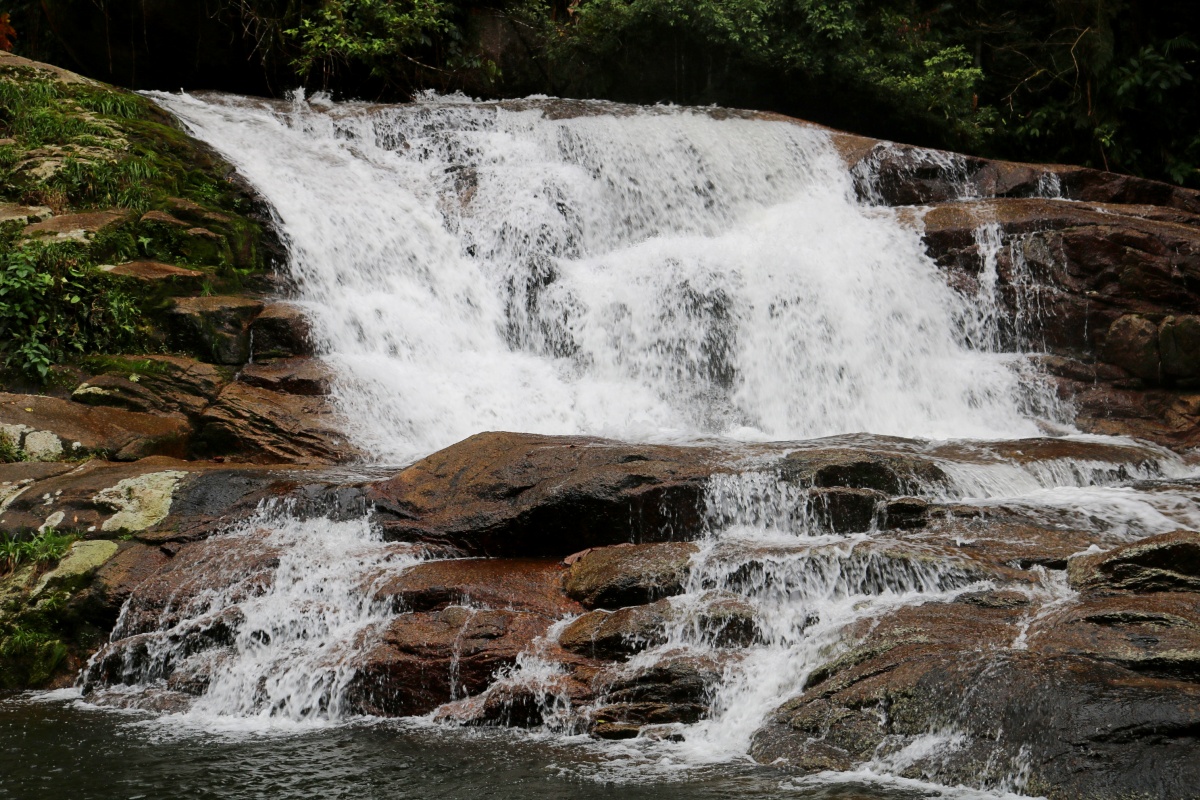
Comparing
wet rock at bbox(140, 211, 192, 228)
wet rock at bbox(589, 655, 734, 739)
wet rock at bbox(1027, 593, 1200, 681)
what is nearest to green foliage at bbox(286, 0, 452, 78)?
wet rock at bbox(140, 211, 192, 228)

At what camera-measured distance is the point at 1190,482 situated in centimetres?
877

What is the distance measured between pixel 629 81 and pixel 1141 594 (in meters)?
15.9

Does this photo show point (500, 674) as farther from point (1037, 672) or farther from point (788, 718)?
point (1037, 672)

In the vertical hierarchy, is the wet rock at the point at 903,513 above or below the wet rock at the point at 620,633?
above

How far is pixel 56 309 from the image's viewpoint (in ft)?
31.5

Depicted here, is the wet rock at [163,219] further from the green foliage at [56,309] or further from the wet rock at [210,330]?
the wet rock at [210,330]

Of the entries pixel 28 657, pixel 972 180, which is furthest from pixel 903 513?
pixel 972 180

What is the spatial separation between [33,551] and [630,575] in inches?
173

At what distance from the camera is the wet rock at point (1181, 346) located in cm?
1180

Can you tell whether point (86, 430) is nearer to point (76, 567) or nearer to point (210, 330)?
point (210, 330)

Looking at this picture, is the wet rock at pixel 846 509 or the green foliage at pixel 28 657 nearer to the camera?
the green foliage at pixel 28 657

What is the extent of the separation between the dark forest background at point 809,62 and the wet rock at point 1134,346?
7.45 meters

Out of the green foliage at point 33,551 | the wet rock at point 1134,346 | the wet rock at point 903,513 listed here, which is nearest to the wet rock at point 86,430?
the green foliage at point 33,551

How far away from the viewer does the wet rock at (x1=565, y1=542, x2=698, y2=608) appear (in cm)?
656
